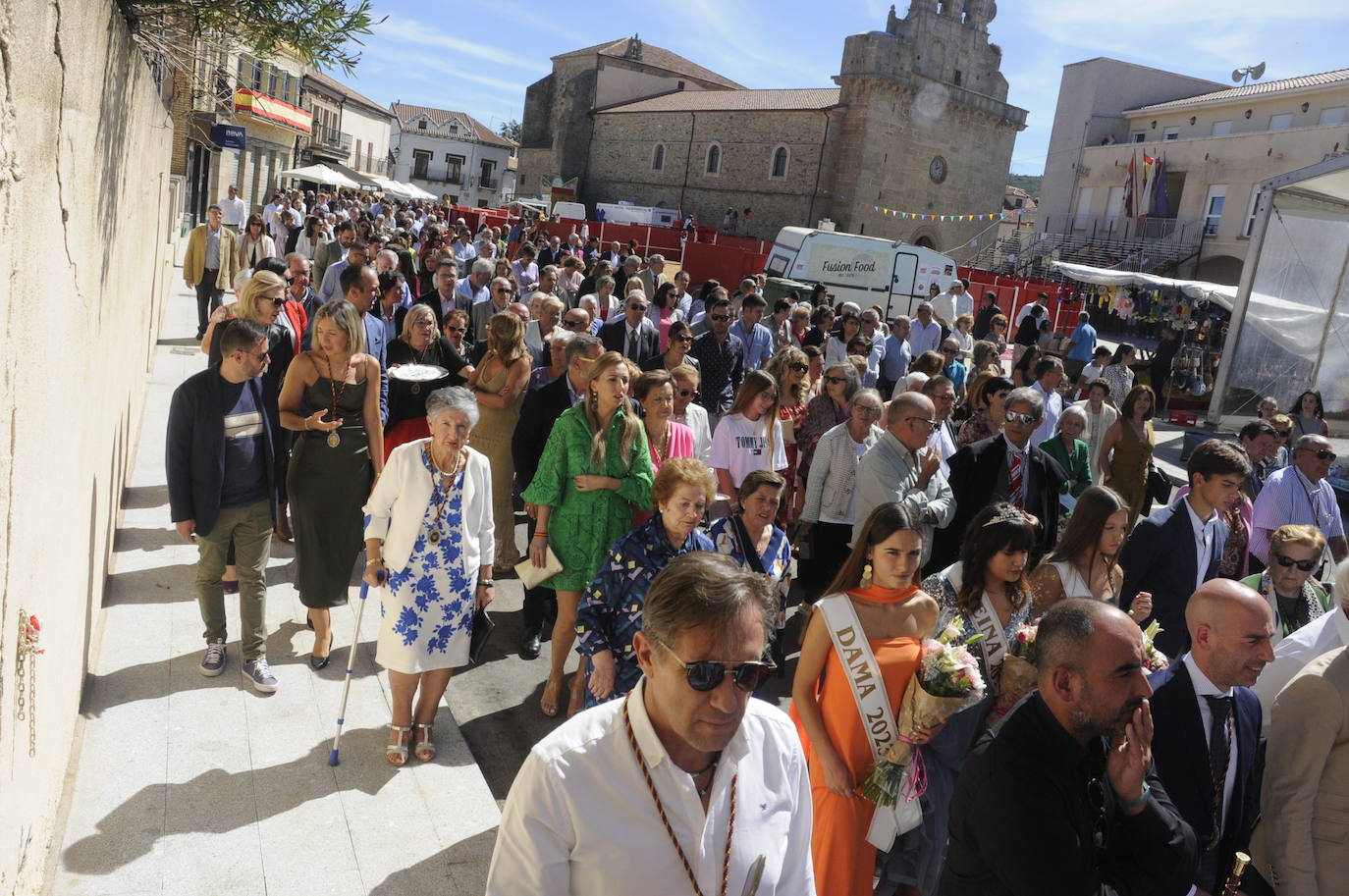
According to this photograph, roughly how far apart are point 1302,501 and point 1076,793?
191 inches

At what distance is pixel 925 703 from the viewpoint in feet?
A: 11.3

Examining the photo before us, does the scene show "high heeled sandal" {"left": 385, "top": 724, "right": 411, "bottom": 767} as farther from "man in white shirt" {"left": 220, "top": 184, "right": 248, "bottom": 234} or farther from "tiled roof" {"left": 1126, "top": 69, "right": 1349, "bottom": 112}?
"tiled roof" {"left": 1126, "top": 69, "right": 1349, "bottom": 112}

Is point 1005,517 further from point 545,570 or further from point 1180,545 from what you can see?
point 545,570

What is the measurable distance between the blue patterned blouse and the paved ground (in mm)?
889

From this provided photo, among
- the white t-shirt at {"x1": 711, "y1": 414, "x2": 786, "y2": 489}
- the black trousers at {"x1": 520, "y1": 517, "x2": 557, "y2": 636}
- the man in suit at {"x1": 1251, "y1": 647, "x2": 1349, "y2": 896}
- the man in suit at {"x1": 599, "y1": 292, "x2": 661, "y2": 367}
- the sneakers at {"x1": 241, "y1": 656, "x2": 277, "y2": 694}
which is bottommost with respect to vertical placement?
the sneakers at {"x1": 241, "y1": 656, "x2": 277, "y2": 694}

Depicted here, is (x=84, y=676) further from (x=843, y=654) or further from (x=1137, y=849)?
(x=1137, y=849)

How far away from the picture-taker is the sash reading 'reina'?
353 cm

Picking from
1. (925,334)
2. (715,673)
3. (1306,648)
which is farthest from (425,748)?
(925,334)

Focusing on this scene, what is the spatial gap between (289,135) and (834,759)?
45084mm

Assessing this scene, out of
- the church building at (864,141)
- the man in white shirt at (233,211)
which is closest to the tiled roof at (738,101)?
the church building at (864,141)

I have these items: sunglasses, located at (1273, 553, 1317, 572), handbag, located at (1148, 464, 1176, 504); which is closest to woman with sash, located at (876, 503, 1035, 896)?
sunglasses, located at (1273, 553, 1317, 572)

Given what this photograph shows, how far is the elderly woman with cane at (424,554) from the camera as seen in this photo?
4293mm

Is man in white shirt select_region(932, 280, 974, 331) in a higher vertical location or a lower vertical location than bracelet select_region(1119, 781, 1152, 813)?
higher

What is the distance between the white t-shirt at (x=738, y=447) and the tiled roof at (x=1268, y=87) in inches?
1609
